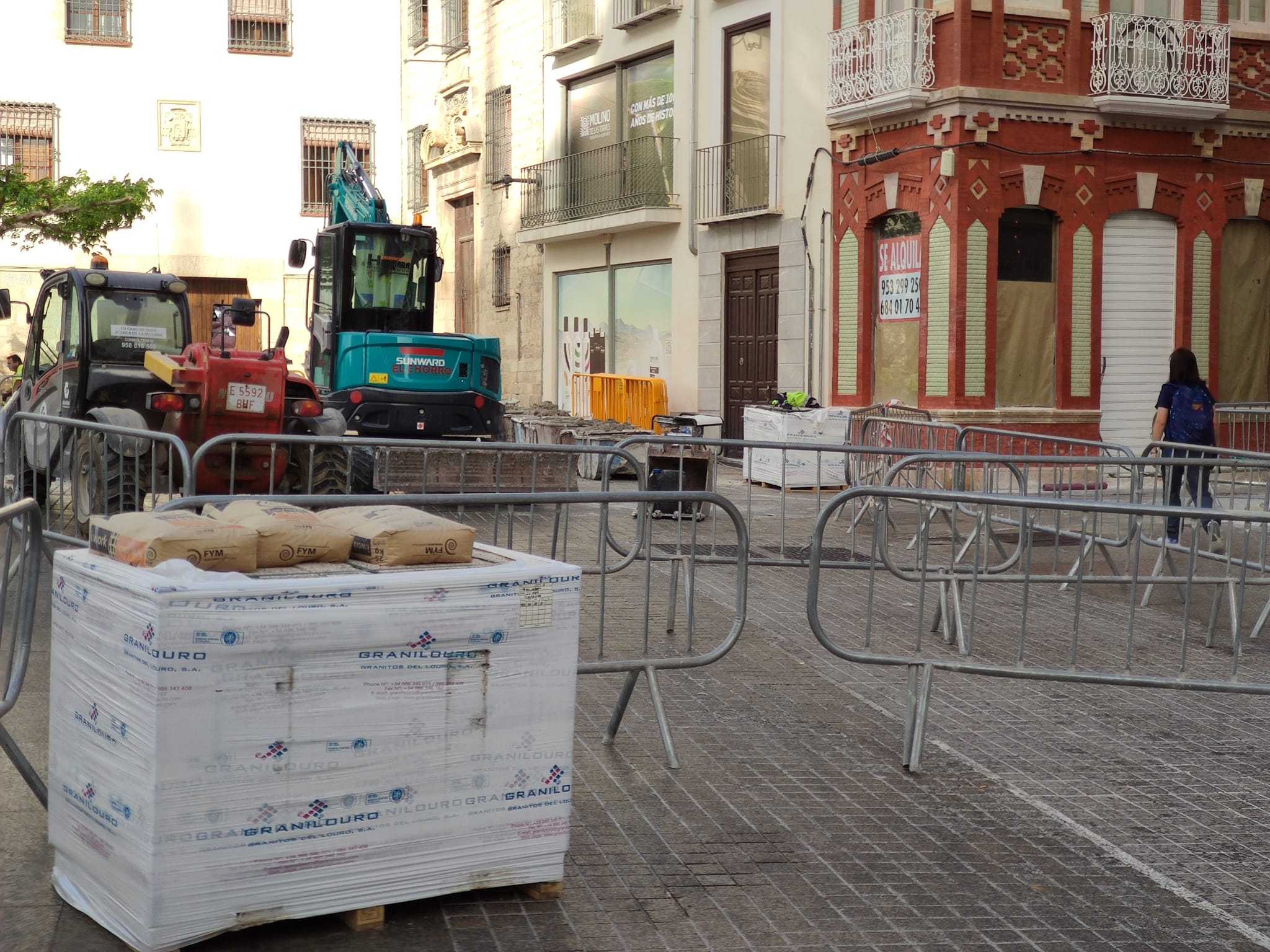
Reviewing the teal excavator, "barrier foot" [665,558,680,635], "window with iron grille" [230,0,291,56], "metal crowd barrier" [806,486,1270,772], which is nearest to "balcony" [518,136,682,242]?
the teal excavator

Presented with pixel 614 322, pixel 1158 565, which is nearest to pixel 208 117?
pixel 614 322

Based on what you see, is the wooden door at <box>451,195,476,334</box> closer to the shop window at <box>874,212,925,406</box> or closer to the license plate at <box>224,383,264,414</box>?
the shop window at <box>874,212,925,406</box>

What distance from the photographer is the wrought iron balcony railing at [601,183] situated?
25828 mm

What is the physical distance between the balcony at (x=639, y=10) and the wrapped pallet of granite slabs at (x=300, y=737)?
2198 cm

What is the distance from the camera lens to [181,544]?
4098 mm

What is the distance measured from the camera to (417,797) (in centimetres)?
421

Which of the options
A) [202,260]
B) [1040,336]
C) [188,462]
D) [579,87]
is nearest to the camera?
[188,462]

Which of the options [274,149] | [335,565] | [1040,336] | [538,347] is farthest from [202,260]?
[335,565]

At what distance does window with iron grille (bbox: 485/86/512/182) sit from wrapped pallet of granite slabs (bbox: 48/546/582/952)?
28.4 m

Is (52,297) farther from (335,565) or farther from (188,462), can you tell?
(335,565)

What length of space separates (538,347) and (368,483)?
17458 mm

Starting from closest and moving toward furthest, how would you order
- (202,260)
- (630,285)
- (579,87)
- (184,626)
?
(184,626)
(630,285)
(579,87)
(202,260)

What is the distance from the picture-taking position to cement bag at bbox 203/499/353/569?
4281mm

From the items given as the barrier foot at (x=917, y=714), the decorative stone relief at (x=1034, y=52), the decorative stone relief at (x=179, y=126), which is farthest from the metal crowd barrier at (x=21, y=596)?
the decorative stone relief at (x=179, y=126)
